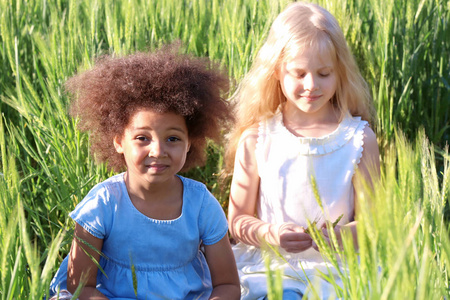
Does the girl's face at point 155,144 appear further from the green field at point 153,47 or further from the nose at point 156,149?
the green field at point 153,47

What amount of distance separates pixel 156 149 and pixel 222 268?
34 centimetres

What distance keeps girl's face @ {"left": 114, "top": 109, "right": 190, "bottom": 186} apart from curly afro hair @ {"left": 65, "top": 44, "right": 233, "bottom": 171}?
0.07ft

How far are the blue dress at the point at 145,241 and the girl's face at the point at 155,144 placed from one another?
3.8 inches

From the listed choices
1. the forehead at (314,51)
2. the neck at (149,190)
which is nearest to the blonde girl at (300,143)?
the forehead at (314,51)

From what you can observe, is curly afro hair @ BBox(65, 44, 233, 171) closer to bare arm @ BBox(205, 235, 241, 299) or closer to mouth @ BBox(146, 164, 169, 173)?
mouth @ BBox(146, 164, 169, 173)

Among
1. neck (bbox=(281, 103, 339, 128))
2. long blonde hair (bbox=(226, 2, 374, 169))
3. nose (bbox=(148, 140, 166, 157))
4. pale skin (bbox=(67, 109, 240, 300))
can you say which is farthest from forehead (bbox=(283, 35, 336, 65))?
nose (bbox=(148, 140, 166, 157))

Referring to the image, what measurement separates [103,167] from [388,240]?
113 cm

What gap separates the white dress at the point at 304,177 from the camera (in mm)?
1834

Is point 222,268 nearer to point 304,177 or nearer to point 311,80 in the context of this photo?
point 304,177

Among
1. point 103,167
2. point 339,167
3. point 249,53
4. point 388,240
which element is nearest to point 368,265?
point 388,240

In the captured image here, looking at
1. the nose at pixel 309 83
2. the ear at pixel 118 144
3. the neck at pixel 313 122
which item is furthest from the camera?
the neck at pixel 313 122

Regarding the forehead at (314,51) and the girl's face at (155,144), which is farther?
the forehead at (314,51)

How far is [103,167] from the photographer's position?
6.07 ft

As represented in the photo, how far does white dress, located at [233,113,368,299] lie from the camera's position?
1.83 m
